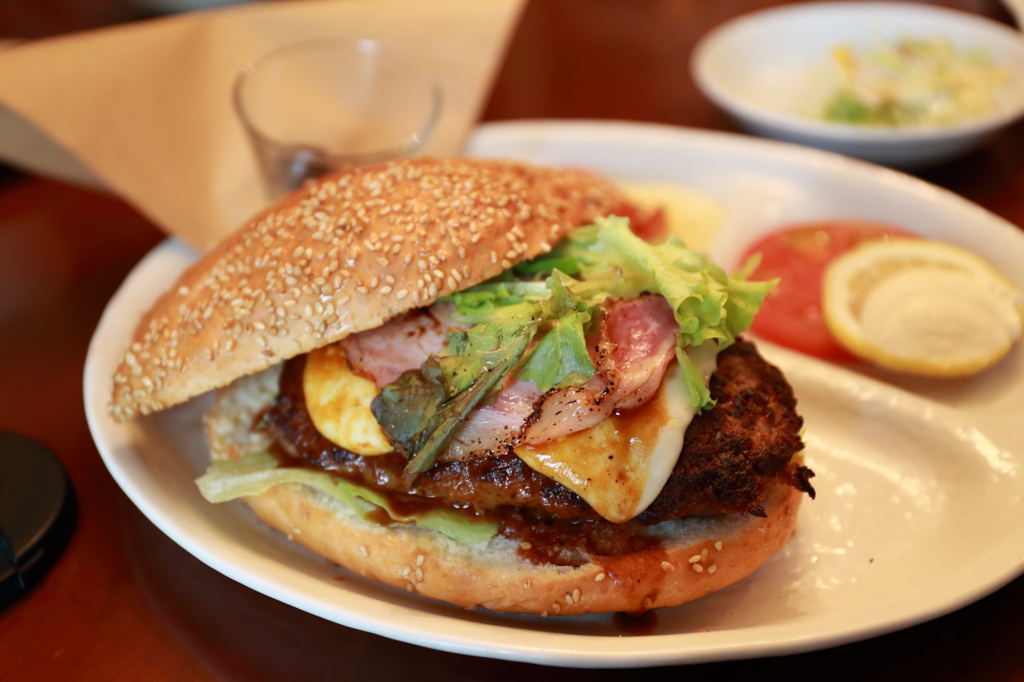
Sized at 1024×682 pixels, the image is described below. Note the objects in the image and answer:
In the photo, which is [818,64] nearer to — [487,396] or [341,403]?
[487,396]

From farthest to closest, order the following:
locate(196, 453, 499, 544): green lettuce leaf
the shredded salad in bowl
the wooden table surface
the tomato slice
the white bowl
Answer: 1. the shredded salad in bowl
2. the white bowl
3. the tomato slice
4. locate(196, 453, 499, 544): green lettuce leaf
5. the wooden table surface

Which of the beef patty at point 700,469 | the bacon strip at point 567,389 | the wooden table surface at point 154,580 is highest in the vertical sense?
the bacon strip at point 567,389

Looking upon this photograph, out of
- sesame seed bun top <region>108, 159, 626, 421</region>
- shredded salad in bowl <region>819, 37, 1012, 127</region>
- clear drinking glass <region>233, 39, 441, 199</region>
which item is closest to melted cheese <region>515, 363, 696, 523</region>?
sesame seed bun top <region>108, 159, 626, 421</region>

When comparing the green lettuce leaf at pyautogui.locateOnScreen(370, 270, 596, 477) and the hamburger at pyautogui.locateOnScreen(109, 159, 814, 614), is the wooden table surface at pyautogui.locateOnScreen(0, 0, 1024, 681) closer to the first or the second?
the hamburger at pyautogui.locateOnScreen(109, 159, 814, 614)

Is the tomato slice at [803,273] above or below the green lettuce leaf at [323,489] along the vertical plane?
below

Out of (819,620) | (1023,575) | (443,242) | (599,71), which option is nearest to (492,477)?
(443,242)

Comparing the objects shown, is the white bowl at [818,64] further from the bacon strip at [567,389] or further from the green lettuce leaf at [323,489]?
the green lettuce leaf at [323,489]

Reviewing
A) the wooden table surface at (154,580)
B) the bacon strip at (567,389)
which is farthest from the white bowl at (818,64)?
the bacon strip at (567,389)
